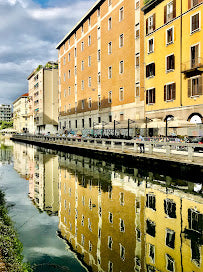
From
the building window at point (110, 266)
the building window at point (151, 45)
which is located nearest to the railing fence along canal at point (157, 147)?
the building window at point (110, 266)

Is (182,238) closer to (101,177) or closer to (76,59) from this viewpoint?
(101,177)

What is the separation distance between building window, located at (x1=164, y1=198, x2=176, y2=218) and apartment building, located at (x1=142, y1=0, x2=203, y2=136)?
1234 cm

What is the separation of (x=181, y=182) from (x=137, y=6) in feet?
94.7

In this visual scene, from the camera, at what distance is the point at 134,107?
3500cm

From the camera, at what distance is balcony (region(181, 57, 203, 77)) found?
24636mm

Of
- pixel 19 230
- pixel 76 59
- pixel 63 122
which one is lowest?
pixel 19 230

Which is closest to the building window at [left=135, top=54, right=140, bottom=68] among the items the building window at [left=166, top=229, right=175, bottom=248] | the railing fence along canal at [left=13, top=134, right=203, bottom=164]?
the railing fence along canal at [left=13, top=134, right=203, bottom=164]

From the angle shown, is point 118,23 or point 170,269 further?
point 118,23

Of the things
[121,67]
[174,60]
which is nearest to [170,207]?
[174,60]

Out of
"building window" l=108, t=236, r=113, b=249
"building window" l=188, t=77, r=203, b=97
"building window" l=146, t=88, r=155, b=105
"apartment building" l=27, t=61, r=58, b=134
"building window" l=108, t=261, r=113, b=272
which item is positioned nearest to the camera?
"building window" l=108, t=261, r=113, b=272

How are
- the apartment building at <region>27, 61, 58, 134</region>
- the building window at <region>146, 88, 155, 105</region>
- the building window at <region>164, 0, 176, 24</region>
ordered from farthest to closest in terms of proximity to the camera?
the apartment building at <region>27, 61, 58, 134</region>, the building window at <region>146, 88, 155, 105</region>, the building window at <region>164, 0, 176, 24</region>

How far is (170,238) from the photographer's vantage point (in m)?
7.21

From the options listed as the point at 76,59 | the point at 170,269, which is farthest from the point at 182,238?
the point at 76,59

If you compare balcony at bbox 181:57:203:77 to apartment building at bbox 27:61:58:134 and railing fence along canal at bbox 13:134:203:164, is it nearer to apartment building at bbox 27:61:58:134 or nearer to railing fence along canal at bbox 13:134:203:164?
railing fence along canal at bbox 13:134:203:164
